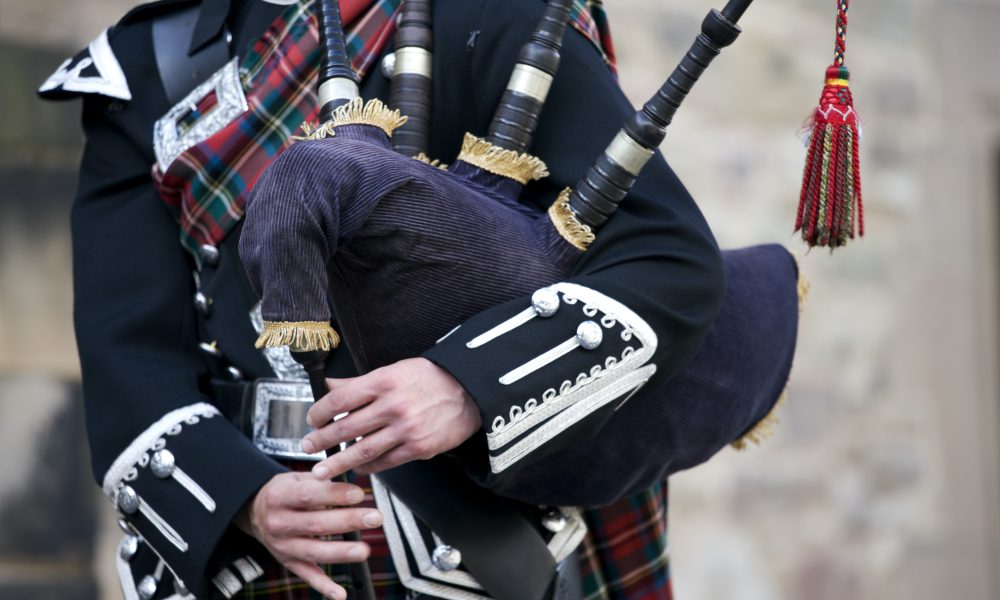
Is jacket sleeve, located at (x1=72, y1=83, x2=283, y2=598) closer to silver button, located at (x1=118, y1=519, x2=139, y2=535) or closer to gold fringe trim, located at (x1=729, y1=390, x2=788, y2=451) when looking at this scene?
silver button, located at (x1=118, y1=519, x2=139, y2=535)

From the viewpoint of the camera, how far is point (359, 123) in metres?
1.45

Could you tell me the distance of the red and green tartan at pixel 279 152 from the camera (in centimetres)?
164

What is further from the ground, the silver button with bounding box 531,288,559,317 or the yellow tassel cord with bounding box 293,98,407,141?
the yellow tassel cord with bounding box 293,98,407,141

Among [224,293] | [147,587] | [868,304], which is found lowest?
[868,304]

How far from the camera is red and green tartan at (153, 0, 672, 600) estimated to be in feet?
5.38

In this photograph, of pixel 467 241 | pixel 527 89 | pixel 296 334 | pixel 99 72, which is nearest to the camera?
pixel 296 334

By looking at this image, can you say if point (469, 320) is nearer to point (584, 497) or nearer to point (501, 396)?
point (501, 396)

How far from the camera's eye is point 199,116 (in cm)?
174

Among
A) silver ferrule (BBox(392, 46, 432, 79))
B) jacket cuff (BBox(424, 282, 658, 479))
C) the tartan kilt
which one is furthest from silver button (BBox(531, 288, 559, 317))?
the tartan kilt

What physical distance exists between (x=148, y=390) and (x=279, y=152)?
349 mm

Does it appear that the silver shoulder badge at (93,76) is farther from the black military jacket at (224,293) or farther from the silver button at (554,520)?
the silver button at (554,520)

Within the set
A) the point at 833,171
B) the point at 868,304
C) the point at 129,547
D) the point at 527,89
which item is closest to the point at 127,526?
the point at 129,547

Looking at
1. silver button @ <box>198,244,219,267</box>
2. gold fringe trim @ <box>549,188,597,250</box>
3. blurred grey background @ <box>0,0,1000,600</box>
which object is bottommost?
blurred grey background @ <box>0,0,1000,600</box>

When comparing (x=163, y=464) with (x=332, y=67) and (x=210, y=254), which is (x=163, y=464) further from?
(x=332, y=67)
